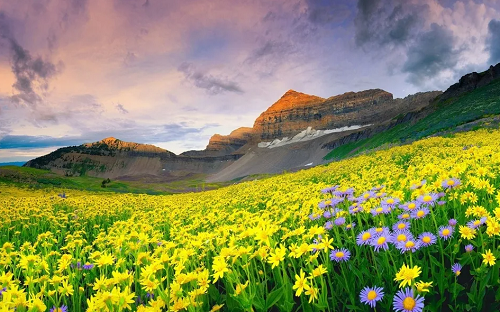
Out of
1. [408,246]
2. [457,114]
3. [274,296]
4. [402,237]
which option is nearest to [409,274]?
[408,246]

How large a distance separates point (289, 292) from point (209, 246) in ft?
5.67

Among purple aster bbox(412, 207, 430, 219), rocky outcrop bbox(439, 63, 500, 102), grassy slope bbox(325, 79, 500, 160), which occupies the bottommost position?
purple aster bbox(412, 207, 430, 219)

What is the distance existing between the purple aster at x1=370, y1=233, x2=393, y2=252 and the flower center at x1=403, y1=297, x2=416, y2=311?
0.73 m

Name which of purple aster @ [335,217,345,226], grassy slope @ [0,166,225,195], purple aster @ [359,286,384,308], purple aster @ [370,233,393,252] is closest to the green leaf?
purple aster @ [359,286,384,308]

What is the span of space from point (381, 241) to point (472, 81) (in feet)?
428

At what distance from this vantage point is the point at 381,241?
2.75 m

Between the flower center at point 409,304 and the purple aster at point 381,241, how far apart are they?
729mm

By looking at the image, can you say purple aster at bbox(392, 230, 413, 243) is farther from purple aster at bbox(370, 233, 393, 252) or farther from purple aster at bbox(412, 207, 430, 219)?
purple aster at bbox(412, 207, 430, 219)

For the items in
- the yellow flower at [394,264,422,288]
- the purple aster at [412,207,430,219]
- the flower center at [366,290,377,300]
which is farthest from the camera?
the purple aster at [412,207,430,219]

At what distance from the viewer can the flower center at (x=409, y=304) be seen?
1991 millimetres

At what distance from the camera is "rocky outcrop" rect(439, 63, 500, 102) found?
97.9 m

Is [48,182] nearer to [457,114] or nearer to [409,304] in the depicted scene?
[409,304]

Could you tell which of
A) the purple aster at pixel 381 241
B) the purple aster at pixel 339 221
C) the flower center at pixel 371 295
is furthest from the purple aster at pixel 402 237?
the purple aster at pixel 339 221

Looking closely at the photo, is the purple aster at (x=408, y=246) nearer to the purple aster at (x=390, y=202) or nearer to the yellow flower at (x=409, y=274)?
the yellow flower at (x=409, y=274)
